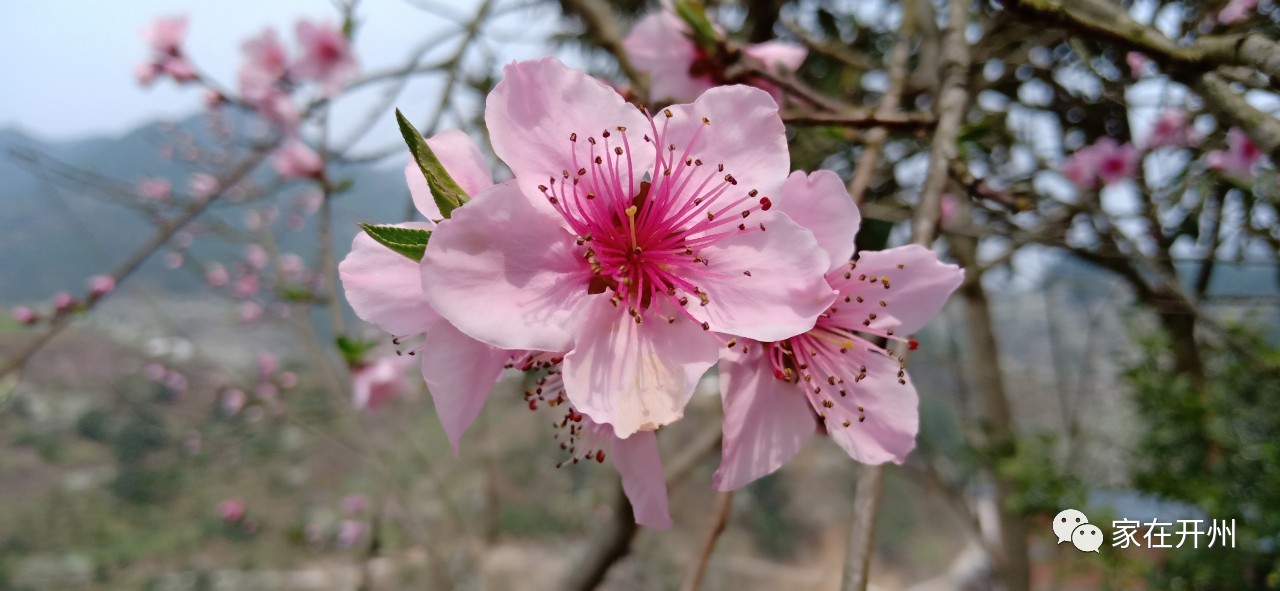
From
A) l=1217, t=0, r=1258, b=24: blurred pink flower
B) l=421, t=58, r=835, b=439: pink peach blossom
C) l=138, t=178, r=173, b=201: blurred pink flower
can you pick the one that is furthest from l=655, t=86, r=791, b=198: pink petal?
l=138, t=178, r=173, b=201: blurred pink flower

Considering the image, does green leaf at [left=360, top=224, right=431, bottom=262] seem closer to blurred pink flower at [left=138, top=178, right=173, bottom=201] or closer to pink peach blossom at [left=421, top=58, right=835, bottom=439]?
pink peach blossom at [left=421, top=58, right=835, bottom=439]

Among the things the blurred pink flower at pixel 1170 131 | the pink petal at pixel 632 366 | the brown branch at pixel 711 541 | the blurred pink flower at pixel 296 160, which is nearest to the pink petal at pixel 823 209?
the pink petal at pixel 632 366

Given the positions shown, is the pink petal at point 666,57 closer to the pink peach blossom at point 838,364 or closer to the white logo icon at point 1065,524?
the pink peach blossom at point 838,364

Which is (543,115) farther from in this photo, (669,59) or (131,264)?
(131,264)

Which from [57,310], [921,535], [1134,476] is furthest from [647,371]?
[921,535]

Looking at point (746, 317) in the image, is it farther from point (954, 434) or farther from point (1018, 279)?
point (954, 434)
